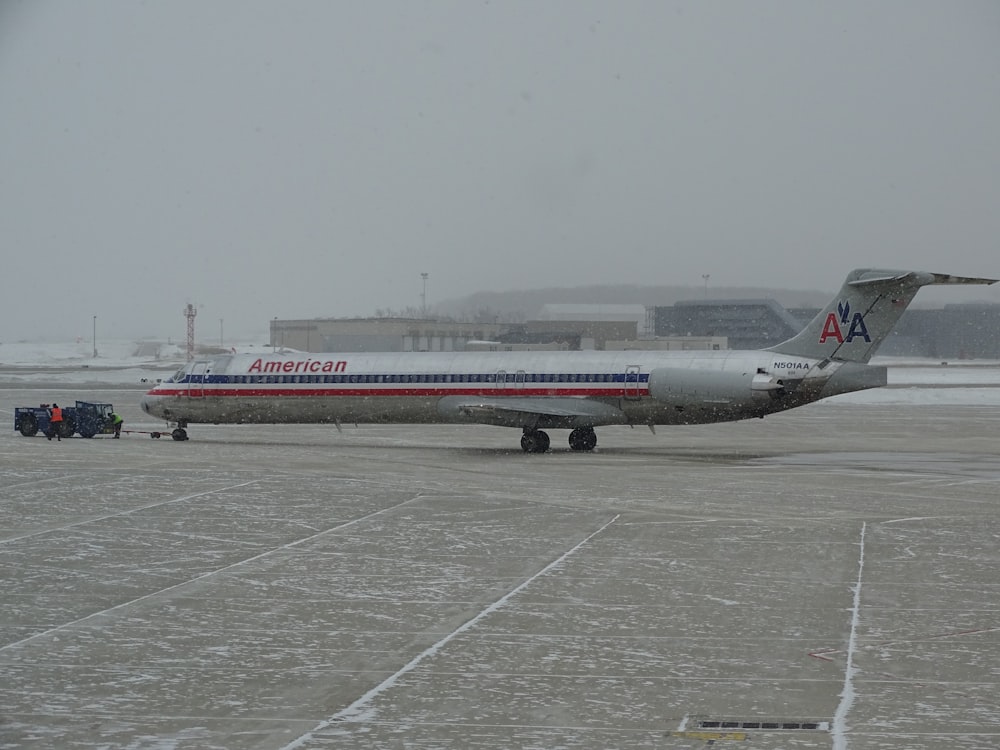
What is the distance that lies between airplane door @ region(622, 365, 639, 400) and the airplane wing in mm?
657

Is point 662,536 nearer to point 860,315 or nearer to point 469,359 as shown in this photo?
point 860,315

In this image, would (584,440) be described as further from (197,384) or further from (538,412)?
(197,384)

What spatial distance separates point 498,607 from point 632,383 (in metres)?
21.5

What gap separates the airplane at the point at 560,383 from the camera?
3328 centimetres

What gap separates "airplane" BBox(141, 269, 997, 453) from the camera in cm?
3328

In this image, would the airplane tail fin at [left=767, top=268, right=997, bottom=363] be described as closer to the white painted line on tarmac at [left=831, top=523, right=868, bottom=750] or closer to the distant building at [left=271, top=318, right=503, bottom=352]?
the white painted line on tarmac at [left=831, top=523, right=868, bottom=750]

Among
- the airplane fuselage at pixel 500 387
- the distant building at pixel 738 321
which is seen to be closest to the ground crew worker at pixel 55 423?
the airplane fuselage at pixel 500 387

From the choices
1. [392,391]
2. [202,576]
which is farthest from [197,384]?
[202,576]

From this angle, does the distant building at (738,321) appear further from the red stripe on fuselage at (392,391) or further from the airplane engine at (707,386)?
the airplane engine at (707,386)

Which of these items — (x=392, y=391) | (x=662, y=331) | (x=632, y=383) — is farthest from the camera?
(x=662, y=331)

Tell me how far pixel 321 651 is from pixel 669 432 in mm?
35824

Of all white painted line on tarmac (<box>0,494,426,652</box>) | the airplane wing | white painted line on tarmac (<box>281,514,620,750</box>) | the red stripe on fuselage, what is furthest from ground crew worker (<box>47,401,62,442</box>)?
white painted line on tarmac (<box>281,514,620,750</box>)

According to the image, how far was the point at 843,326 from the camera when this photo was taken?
33406 millimetres

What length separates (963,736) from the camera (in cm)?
909
